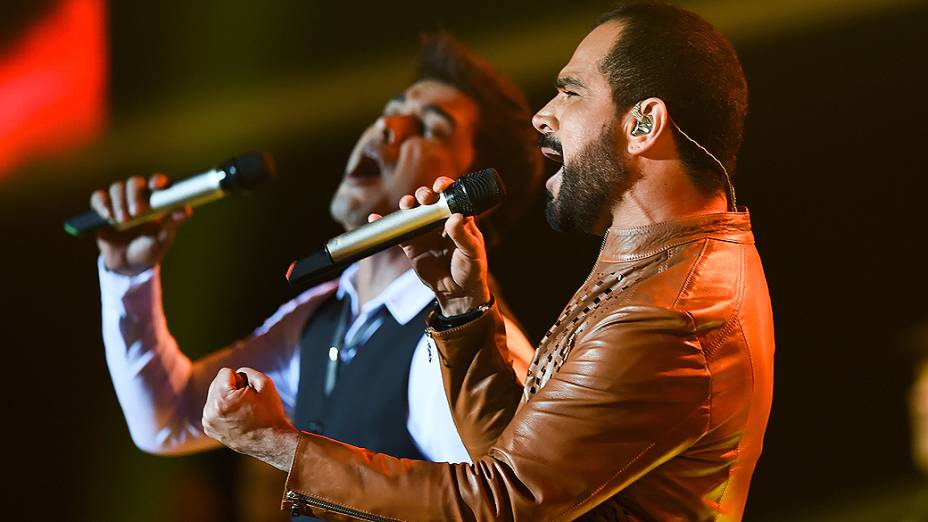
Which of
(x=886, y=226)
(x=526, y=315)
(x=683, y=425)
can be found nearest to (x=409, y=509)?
(x=683, y=425)

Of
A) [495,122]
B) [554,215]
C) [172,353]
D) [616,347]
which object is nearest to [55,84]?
[172,353]

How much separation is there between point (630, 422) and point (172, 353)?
3.91 feet

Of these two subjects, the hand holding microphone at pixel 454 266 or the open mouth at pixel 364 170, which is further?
the open mouth at pixel 364 170

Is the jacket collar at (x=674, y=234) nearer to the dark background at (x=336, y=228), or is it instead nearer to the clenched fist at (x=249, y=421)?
the clenched fist at (x=249, y=421)

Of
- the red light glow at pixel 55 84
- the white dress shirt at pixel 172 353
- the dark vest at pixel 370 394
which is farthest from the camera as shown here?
the red light glow at pixel 55 84

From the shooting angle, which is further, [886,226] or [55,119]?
[55,119]

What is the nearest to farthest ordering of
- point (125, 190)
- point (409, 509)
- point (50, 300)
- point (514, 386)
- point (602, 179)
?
1. point (409, 509)
2. point (602, 179)
3. point (514, 386)
4. point (125, 190)
5. point (50, 300)

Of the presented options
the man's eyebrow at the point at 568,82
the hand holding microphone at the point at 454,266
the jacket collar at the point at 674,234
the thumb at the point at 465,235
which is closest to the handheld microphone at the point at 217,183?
the hand holding microphone at the point at 454,266

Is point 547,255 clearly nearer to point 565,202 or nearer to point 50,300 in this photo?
point 565,202

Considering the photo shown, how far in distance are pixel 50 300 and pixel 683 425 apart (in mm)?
1731

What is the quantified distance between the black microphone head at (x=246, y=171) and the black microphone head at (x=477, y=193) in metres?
0.55

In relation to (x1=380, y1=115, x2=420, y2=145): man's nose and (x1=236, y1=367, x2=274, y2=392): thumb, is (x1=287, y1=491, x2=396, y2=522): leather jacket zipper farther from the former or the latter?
(x1=380, y1=115, x2=420, y2=145): man's nose

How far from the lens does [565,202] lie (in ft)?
4.19

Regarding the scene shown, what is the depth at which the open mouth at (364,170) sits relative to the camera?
1.89m
